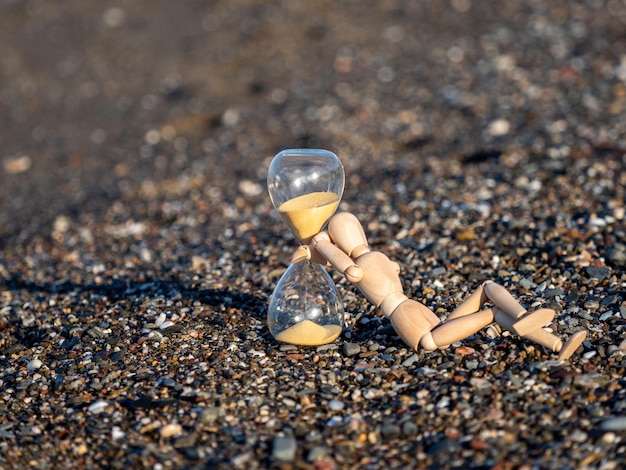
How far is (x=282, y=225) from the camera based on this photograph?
8133mm

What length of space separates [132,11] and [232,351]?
40.2 ft

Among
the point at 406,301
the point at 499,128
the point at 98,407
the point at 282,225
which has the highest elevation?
the point at 406,301

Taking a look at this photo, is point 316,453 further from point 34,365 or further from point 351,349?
point 34,365

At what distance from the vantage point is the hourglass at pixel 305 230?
468 cm

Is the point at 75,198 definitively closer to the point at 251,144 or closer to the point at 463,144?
the point at 251,144

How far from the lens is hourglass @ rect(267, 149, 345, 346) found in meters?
4.68

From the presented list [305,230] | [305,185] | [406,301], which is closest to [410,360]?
[406,301]

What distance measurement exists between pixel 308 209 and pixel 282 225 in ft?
11.3

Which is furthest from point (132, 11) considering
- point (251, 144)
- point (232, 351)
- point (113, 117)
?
point (232, 351)

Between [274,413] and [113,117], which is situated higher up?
[274,413]

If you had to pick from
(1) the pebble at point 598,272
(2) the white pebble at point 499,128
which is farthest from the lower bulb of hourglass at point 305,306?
(2) the white pebble at point 499,128

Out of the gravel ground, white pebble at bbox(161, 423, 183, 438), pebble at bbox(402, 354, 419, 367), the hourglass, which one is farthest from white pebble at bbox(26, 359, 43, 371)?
pebble at bbox(402, 354, 419, 367)

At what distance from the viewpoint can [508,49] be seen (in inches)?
480

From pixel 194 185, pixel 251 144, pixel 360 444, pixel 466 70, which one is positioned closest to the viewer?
pixel 360 444
